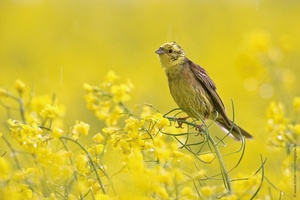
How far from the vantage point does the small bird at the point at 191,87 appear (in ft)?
16.3

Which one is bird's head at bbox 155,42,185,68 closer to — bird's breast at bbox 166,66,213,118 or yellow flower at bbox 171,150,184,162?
bird's breast at bbox 166,66,213,118

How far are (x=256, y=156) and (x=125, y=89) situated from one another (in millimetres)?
2401

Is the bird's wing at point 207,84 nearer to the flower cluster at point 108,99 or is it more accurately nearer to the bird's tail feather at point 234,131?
the bird's tail feather at point 234,131

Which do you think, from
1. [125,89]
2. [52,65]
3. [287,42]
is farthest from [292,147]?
[52,65]

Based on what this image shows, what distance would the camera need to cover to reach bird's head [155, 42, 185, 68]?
5.04m

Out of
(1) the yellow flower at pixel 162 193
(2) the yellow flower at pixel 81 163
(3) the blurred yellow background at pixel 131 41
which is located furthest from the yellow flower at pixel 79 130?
(3) the blurred yellow background at pixel 131 41

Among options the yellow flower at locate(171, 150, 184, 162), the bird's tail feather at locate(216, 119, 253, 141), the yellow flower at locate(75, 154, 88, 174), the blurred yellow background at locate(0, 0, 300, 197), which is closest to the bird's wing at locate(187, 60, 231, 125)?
the bird's tail feather at locate(216, 119, 253, 141)

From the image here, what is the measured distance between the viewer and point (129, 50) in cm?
1355

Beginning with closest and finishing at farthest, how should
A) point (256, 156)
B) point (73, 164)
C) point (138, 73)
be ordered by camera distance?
point (73, 164), point (256, 156), point (138, 73)

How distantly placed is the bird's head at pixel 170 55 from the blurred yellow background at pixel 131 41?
2.88 metres

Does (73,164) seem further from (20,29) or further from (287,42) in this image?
(20,29)

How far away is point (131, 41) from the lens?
14.0 m

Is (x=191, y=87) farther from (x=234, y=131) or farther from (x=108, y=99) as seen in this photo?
(x=108, y=99)

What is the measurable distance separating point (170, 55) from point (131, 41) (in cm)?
900
